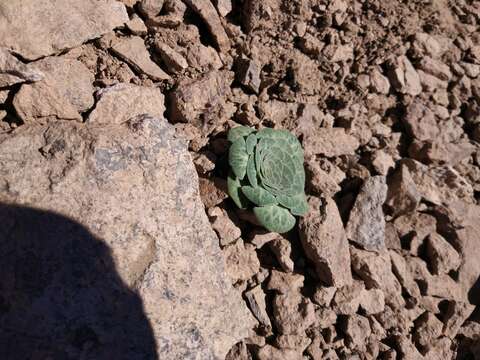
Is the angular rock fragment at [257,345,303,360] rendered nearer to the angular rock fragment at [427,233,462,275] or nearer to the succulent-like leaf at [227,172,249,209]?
the succulent-like leaf at [227,172,249,209]

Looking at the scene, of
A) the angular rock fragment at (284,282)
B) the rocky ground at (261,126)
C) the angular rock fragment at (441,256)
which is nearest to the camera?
the rocky ground at (261,126)

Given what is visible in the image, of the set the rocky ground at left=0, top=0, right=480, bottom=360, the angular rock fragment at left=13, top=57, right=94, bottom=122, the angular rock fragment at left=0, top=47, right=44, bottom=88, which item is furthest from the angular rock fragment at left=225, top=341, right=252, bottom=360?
the angular rock fragment at left=0, top=47, right=44, bottom=88

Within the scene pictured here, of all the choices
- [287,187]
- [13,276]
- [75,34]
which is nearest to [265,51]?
[287,187]

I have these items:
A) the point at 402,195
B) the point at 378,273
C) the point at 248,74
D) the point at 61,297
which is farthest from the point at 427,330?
the point at 61,297

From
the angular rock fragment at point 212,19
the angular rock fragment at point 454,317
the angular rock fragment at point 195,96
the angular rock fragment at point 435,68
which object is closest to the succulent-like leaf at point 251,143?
the angular rock fragment at point 195,96

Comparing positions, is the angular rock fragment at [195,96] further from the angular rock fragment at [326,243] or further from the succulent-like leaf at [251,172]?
the angular rock fragment at [326,243]

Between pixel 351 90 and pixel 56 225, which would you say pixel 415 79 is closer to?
pixel 351 90
